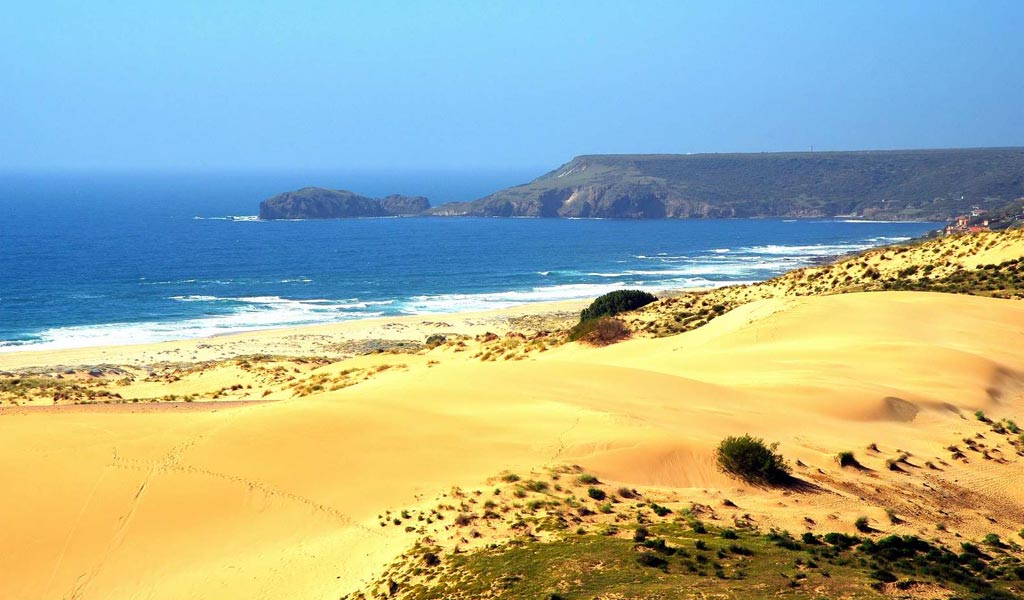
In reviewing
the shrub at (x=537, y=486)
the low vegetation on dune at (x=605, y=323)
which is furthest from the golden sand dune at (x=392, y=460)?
the low vegetation on dune at (x=605, y=323)

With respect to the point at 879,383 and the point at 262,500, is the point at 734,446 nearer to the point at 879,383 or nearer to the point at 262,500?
the point at 262,500

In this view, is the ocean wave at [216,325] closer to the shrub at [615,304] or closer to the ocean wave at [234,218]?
the shrub at [615,304]

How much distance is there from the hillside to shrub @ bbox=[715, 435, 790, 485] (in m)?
136

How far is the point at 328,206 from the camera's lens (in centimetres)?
15550

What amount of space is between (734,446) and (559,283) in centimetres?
6806

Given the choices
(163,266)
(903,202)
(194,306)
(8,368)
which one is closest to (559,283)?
(194,306)

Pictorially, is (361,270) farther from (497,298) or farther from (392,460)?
(392,460)

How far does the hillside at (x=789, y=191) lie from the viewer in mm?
158750

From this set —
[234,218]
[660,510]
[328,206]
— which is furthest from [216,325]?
[234,218]

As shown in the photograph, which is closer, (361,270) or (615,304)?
(615,304)

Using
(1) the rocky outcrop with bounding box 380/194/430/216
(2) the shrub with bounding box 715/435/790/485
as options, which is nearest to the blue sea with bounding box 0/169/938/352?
(1) the rocky outcrop with bounding box 380/194/430/216

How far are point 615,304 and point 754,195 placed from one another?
131398 mm

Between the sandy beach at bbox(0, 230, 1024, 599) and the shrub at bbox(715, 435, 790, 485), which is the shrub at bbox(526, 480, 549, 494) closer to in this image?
the sandy beach at bbox(0, 230, 1024, 599)

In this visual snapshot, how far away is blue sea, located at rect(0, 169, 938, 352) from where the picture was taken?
67.2m
